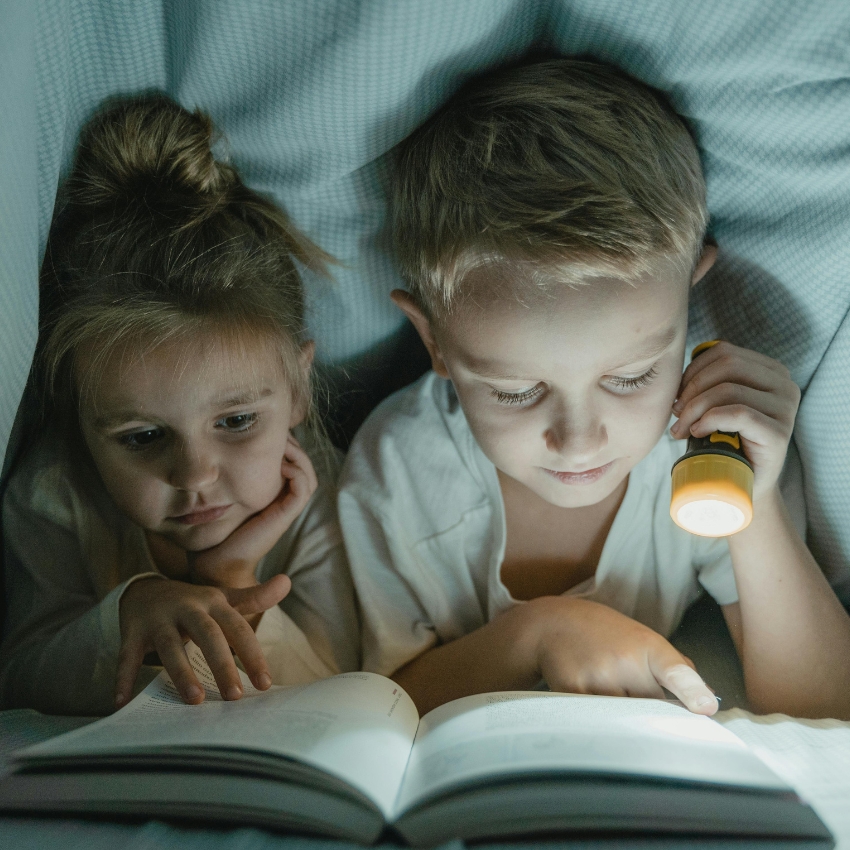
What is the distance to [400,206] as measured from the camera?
0.79 meters

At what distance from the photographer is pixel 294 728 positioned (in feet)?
1.81

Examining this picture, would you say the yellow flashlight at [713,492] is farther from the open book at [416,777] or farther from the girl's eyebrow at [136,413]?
the girl's eyebrow at [136,413]

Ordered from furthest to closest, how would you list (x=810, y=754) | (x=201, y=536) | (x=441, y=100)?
1. (x=201, y=536)
2. (x=441, y=100)
3. (x=810, y=754)

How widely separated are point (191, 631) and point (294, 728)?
19cm

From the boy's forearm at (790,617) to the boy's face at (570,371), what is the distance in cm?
15

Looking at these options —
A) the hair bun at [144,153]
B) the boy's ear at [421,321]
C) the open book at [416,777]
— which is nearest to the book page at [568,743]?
the open book at [416,777]

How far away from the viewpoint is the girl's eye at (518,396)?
2.33 ft

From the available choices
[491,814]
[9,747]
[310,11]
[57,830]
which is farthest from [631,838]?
[310,11]

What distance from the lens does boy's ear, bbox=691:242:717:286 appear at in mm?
762

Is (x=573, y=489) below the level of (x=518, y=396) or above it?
below

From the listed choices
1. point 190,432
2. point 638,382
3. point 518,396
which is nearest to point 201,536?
point 190,432

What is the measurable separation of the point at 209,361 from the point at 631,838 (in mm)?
550

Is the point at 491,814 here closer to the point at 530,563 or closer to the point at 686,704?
the point at 686,704

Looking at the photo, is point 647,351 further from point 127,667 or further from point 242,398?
point 127,667
